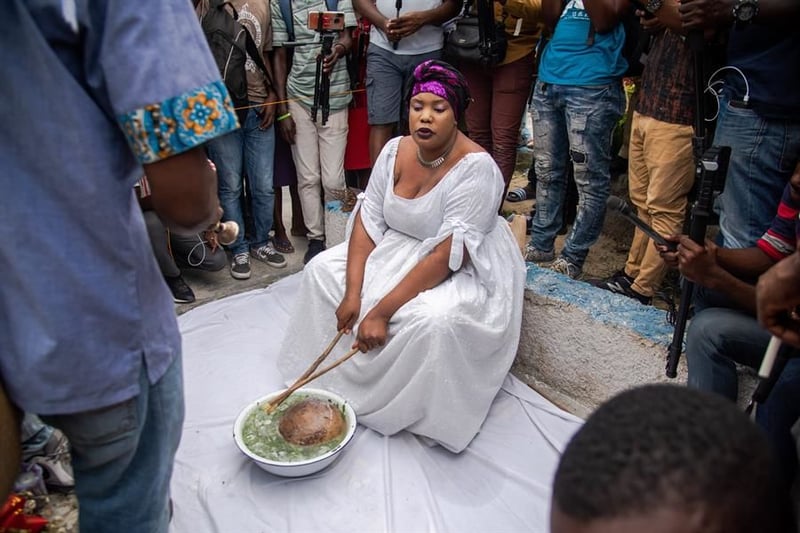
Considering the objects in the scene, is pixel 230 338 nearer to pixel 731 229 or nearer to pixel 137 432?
pixel 137 432

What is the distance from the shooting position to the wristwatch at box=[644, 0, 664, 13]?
271 cm

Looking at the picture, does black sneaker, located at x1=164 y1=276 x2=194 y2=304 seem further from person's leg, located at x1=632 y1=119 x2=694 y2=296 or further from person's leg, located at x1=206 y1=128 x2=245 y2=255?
person's leg, located at x1=632 y1=119 x2=694 y2=296

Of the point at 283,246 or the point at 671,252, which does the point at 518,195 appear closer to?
the point at 283,246

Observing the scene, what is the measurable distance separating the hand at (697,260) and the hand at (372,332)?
1189 millimetres

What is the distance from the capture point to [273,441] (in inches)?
97.0

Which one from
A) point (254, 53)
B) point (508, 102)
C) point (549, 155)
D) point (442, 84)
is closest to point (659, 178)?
point (549, 155)

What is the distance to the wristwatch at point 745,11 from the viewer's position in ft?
7.16

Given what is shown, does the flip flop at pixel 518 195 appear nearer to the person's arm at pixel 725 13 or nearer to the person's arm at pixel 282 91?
the person's arm at pixel 282 91

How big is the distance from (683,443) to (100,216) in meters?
0.95

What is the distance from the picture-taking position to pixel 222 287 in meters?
4.08

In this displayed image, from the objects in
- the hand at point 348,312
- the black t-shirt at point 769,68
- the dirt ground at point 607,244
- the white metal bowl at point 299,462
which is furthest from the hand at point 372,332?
the black t-shirt at point 769,68

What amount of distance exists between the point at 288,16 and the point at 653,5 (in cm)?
228

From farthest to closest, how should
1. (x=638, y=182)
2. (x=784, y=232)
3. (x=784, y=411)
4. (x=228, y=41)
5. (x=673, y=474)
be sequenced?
(x=228, y=41) → (x=638, y=182) → (x=784, y=232) → (x=784, y=411) → (x=673, y=474)

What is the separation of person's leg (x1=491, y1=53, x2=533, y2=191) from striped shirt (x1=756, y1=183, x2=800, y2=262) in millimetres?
1739
